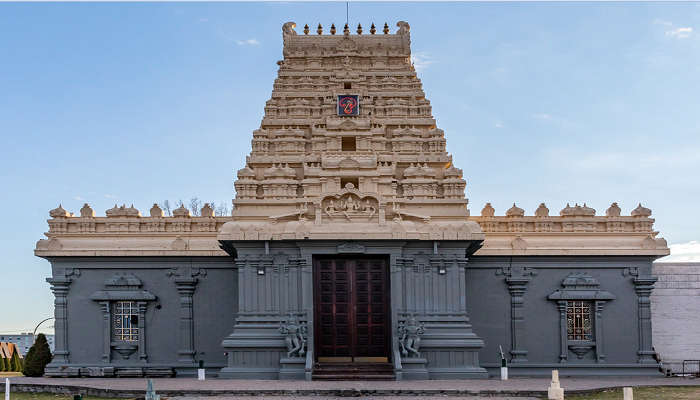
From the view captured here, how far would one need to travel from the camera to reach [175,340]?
90.1 ft

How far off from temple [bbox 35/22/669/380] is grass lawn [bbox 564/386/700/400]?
3471 millimetres

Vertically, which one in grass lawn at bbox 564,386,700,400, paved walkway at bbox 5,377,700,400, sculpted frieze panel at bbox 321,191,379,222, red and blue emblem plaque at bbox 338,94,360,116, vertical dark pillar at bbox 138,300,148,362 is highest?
red and blue emblem plaque at bbox 338,94,360,116

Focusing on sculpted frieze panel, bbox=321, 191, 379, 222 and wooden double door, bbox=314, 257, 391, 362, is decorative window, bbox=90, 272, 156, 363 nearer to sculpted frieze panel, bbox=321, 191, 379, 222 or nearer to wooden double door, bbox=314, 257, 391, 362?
wooden double door, bbox=314, 257, 391, 362

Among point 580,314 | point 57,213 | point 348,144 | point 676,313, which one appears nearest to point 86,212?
point 57,213

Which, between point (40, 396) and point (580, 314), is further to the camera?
point (580, 314)

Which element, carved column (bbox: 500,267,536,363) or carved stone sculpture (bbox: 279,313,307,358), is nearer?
carved stone sculpture (bbox: 279,313,307,358)

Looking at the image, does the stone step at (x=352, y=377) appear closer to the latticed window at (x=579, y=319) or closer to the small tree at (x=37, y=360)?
the latticed window at (x=579, y=319)

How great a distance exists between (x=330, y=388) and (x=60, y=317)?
1119cm

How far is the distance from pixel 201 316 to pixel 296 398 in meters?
8.30

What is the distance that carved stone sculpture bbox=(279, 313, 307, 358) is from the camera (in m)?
23.5

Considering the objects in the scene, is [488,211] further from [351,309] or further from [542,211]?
[351,309]

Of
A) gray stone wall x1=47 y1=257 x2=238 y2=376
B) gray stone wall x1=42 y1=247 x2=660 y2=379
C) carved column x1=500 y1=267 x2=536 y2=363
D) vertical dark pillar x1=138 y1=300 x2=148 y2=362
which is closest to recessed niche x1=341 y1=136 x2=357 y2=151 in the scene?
gray stone wall x1=42 y1=247 x2=660 y2=379

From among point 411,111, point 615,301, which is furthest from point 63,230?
point 615,301

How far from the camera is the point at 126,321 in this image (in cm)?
2758
